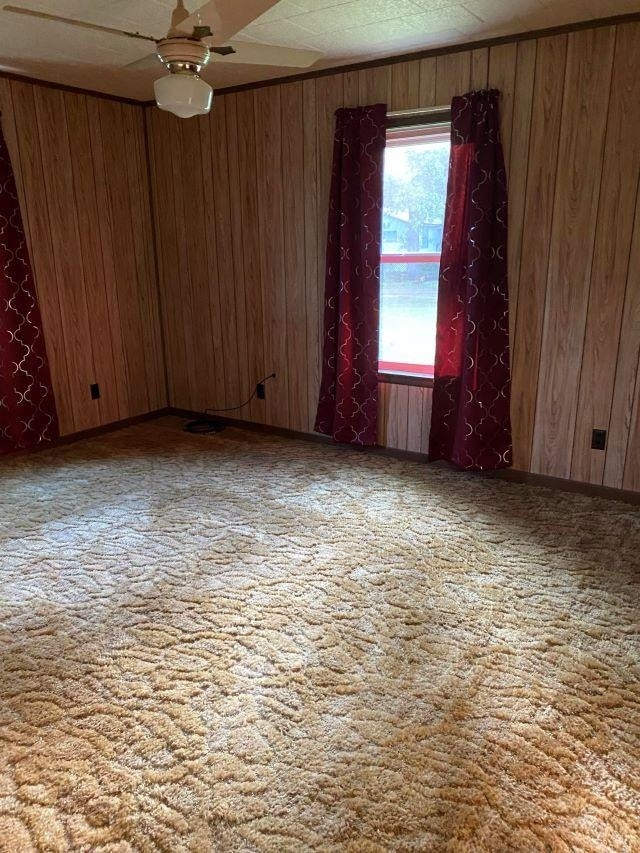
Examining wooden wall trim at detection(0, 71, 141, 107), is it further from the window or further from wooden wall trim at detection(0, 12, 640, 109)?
the window

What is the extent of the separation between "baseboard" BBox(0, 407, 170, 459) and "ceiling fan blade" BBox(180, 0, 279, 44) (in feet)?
10.1

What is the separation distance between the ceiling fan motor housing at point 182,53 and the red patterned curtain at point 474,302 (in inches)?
68.9

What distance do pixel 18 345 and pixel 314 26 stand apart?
2608 mm

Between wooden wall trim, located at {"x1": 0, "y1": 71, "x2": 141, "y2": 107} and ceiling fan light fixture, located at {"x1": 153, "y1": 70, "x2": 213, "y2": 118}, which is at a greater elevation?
wooden wall trim, located at {"x1": 0, "y1": 71, "x2": 141, "y2": 107}

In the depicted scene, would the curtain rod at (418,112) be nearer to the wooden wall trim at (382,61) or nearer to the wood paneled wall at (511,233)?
the wood paneled wall at (511,233)

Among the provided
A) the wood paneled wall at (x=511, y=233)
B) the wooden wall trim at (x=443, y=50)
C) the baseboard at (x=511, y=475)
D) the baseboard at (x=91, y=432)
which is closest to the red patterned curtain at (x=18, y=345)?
the baseboard at (x=91, y=432)

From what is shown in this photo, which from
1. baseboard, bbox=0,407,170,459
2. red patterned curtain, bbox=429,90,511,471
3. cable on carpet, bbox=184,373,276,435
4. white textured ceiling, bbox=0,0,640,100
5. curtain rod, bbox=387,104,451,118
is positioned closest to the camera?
white textured ceiling, bbox=0,0,640,100

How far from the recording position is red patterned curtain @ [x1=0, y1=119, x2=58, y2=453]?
12.8ft

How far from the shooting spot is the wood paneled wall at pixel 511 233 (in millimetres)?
3094

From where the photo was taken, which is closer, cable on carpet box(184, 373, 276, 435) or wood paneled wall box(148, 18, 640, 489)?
wood paneled wall box(148, 18, 640, 489)

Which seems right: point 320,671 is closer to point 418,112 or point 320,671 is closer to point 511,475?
point 511,475

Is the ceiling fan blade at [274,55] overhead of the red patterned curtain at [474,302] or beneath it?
overhead

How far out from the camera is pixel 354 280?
3902 mm

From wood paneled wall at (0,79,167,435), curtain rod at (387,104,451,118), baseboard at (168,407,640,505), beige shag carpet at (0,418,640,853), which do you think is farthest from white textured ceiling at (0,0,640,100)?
baseboard at (168,407,640,505)
